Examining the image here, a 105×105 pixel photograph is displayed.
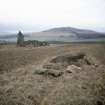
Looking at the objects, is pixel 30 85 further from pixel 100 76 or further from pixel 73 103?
pixel 100 76

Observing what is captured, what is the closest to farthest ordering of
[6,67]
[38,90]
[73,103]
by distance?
[73,103] < [38,90] < [6,67]

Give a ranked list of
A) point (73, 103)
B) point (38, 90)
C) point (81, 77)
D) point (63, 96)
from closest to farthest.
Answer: point (73, 103), point (63, 96), point (38, 90), point (81, 77)

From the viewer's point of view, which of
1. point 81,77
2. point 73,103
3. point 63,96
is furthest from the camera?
point 81,77

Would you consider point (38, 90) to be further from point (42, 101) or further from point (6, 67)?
point (6, 67)

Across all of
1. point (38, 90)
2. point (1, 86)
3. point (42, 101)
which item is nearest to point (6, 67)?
point (1, 86)

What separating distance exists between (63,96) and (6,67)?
4.74 meters

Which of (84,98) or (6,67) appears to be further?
(6,67)

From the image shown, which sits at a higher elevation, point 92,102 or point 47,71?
point 47,71

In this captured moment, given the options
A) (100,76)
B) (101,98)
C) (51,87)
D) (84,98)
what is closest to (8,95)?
(51,87)

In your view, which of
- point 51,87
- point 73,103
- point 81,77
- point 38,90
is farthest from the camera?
point 81,77

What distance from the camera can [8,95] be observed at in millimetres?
5621

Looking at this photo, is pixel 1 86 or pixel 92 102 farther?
pixel 1 86

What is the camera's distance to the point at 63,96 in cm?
578

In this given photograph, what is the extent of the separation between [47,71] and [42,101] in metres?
→ 2.57
